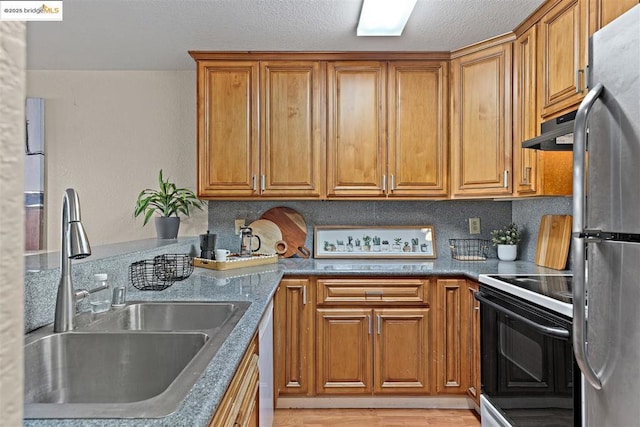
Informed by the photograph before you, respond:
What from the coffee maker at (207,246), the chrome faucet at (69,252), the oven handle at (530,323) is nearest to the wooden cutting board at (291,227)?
the coffee maker at (207,246)

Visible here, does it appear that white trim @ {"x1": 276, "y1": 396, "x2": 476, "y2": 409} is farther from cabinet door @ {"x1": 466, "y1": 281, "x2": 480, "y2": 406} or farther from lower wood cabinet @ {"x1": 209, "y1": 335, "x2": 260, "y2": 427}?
lower wood cabinet @ {"x1": 209, "y1": 335, "x2": 260, "y2": 427}

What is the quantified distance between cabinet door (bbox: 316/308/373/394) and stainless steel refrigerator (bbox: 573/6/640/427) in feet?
5.09

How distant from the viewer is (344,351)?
9.19 ft

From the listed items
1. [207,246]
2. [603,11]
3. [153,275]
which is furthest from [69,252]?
[603,11]

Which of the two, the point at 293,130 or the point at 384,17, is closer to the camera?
the point at 384,17

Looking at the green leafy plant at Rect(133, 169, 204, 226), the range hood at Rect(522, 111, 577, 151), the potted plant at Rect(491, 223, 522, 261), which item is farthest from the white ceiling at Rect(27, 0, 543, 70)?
the potted plant at Rect(491, 223, 522, 261)

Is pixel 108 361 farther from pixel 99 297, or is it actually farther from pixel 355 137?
pixel 355 137

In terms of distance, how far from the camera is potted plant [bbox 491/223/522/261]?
3180 mm

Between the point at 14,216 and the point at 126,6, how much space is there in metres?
2.58

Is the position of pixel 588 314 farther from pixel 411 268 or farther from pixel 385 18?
pixel 385 18

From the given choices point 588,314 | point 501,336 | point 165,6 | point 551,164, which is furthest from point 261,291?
point 551,164

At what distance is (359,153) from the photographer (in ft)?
10.2

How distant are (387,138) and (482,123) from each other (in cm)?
61

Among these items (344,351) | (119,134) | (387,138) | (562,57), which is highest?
(562,57)
